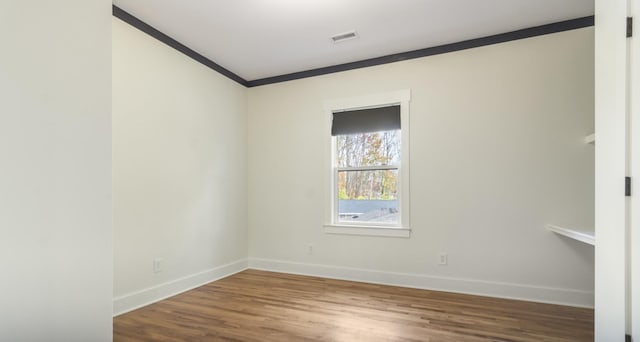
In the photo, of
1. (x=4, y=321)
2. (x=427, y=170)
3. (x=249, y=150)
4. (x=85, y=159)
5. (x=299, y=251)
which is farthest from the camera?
(x=249, y=150)

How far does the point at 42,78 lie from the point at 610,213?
Answer: 2778 mm

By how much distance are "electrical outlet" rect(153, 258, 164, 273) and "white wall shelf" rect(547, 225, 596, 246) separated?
3695mm

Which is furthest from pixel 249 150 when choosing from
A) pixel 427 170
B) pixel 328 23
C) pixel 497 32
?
pixel 497 32

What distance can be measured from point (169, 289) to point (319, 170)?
217 cm

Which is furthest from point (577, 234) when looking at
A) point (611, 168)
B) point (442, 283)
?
point (442, 283)

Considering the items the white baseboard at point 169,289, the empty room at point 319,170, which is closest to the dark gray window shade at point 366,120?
the empty room at point 319,170

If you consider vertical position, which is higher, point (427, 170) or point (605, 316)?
point (427, 170)

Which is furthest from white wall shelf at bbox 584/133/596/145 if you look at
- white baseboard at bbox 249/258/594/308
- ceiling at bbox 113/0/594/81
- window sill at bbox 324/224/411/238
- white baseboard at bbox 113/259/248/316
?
white baseboard at bbox 113/259/248/316

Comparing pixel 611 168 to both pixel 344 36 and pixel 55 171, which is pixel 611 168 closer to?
pixel 344 36

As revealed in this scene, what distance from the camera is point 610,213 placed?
1658 millimetres

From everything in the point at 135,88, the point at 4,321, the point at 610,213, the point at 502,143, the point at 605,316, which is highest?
the point at 135,88

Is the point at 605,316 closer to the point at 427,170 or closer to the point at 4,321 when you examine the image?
the point at 427,170

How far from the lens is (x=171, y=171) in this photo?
3336 mm

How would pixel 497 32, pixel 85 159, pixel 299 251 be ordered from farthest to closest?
1. pixel 299 251
2. pixel 497 32
3. pixel 85 159
